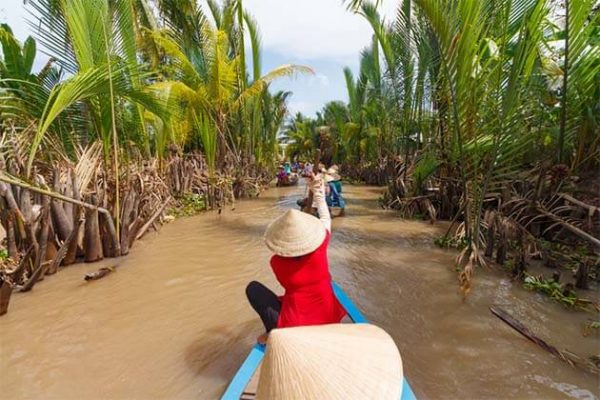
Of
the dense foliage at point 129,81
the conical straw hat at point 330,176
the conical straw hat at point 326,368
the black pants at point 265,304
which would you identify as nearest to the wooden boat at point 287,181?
the dense foliage at point 129,81

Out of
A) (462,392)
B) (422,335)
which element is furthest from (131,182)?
(462,392)

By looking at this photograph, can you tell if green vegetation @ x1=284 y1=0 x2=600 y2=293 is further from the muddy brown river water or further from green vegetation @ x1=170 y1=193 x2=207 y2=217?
green vegetation @ x1=170 y1=193 x2=207 y2=217

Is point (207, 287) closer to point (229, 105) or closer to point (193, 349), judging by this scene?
point (193, 349)

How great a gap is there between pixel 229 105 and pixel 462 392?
30.1 ft

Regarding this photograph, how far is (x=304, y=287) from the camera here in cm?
198

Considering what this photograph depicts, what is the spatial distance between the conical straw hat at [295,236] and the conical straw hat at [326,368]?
0.79 metres

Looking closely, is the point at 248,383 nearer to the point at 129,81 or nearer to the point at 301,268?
the point at 301,268

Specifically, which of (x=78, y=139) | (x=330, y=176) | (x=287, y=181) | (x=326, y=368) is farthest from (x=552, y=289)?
(x=287, y=181)

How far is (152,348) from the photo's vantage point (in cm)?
256

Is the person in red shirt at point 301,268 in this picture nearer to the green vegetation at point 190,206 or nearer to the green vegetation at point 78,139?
the green vegetation at point 78,139

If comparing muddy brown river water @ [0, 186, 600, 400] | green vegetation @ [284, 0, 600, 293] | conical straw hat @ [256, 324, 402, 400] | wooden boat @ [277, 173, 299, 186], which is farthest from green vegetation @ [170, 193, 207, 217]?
wooden boat @ [277, 173, 299, 186]

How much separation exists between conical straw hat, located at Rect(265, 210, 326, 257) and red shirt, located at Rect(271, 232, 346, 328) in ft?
0.29

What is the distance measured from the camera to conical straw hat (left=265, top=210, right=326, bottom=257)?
73.8 inches

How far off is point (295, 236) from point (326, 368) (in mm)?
960
